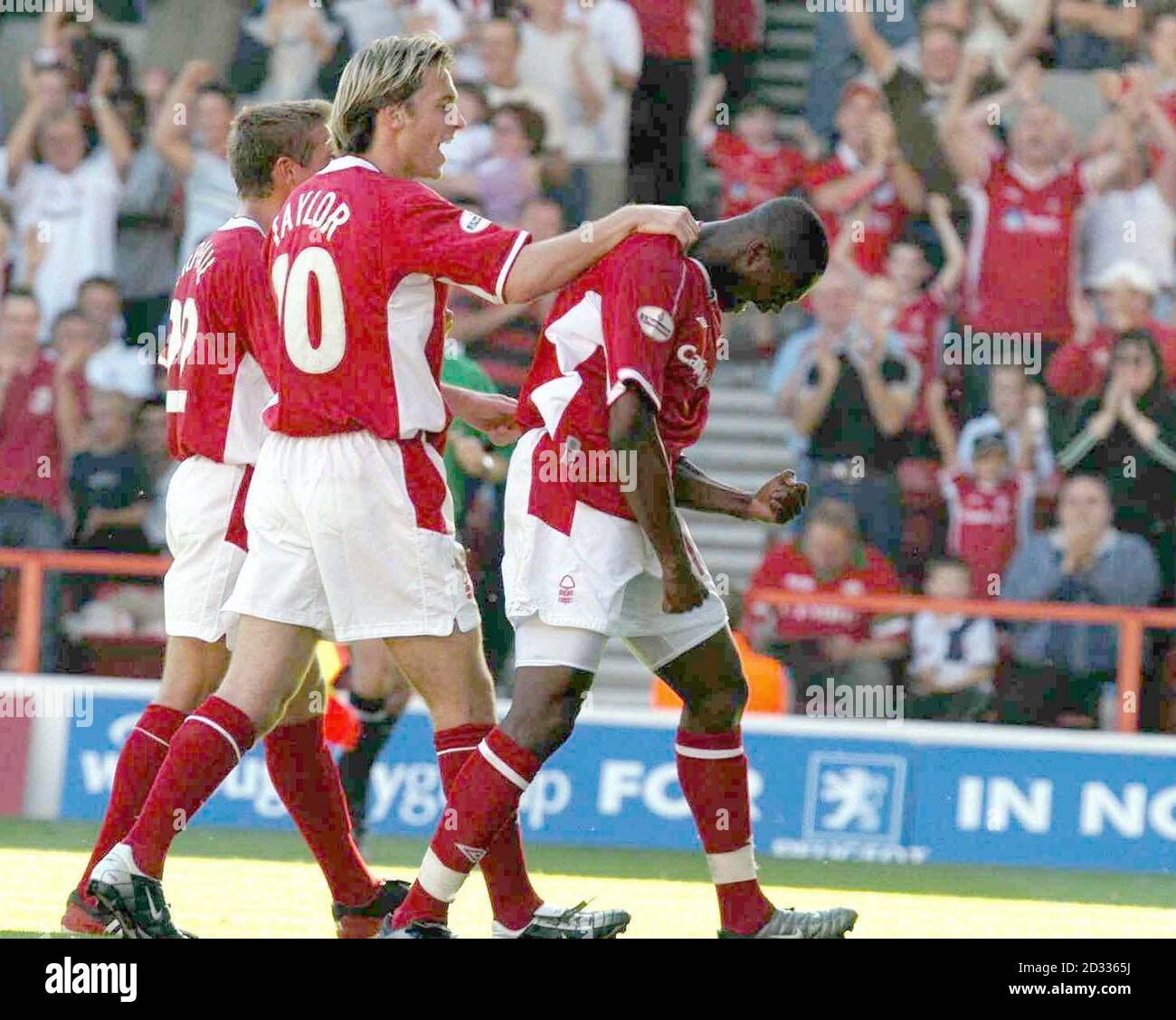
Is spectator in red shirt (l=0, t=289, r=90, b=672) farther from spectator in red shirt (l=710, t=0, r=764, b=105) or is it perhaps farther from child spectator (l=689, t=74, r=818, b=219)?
spectator in red shirt (l=710, t=0, r=764, b=105)

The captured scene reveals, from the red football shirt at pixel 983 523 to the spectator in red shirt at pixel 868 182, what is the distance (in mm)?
1540

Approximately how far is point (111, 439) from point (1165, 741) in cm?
577

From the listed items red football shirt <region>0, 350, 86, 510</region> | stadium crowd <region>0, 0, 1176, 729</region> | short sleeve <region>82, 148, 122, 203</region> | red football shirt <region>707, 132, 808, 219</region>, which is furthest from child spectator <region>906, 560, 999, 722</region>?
short sleeve <region>82, 148, 122, 203</region>

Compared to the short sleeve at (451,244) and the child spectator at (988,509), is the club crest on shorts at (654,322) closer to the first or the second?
the short sleeve at (451,244)

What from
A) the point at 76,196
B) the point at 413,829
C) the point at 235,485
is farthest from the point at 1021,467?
the point at 235,485

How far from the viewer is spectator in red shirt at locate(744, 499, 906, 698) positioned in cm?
1166

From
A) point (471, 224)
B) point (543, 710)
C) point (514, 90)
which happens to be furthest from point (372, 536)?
point (514, 90)

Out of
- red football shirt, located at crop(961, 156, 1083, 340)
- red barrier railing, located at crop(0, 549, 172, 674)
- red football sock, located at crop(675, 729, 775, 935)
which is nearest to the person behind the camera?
red football sock, located at crop(675, 729, 775, 935)

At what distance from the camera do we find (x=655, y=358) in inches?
227

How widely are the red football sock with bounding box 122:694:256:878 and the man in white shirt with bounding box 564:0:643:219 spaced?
306 inches

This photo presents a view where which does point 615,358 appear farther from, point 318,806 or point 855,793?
point 855,793

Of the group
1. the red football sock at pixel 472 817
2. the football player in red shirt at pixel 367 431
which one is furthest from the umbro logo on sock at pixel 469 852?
the football player in red shirt at pixel 367 431

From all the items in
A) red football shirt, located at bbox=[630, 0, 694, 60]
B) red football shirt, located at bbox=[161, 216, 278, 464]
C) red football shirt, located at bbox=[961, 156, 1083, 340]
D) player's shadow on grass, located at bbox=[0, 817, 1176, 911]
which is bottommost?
player's shadow on grass, located at bbox=[0, 817, 1176, 911]
